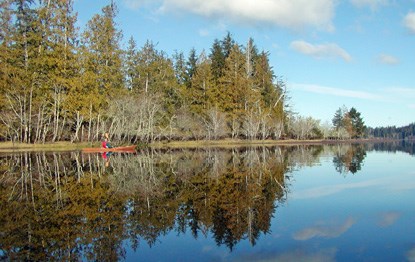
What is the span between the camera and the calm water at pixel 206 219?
6434 mm

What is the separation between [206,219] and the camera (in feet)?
28.5

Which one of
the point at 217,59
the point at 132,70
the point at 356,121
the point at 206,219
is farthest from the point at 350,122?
the point at 206,219

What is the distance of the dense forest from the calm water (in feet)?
84.5

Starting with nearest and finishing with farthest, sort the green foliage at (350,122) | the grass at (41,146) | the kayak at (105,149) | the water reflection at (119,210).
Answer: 1. the water reflection at (119,210)
2. the kayak at (105,149)
3. the grass at (41,146)
4. the green foliage at (350,122)

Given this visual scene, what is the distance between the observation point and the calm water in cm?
643

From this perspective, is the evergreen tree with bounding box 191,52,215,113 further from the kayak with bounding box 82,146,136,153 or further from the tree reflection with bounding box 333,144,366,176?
the tree reflection with bounding box 333,144,366,176

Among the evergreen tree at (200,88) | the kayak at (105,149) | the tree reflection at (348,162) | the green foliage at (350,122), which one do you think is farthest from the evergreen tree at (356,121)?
the kayak at (105,149)

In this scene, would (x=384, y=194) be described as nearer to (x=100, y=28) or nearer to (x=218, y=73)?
(x=100, y=28)

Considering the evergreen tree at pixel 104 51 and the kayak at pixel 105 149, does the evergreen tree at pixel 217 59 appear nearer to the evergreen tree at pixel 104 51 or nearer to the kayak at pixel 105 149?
the evergreen tree at pixel 104 51

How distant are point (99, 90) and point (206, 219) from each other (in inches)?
1500

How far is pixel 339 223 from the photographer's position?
27.6 ft

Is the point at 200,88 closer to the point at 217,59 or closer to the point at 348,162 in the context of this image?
the point at 217,59

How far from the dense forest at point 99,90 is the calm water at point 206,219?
1013 inches

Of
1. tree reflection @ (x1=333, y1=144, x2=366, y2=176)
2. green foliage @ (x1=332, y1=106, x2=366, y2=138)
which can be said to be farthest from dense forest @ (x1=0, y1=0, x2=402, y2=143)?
green foliage @ (x1=332, y1=106, x2=366, y2=138)
